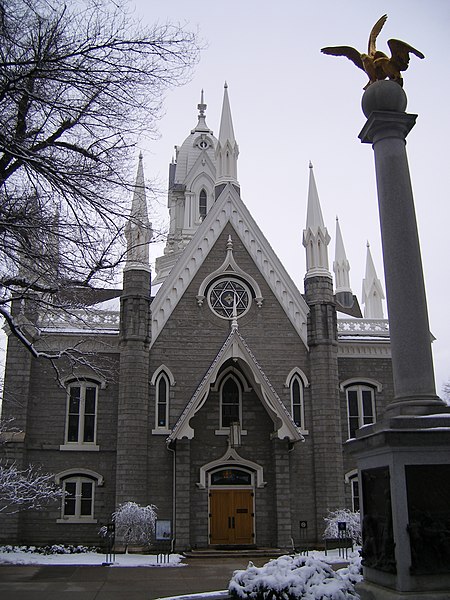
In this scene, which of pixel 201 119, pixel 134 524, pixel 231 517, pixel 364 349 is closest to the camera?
pixel 134 524

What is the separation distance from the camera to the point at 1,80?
10.6 metres

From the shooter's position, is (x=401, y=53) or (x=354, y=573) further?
(x=401, y=53)

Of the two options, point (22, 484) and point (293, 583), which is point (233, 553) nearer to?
point (22, 484)

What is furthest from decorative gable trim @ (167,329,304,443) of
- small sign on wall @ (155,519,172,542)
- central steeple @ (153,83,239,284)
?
central steeple @ (153,83,239,284)

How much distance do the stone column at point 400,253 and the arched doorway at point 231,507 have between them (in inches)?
643

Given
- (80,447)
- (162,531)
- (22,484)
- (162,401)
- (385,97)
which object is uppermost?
(385,97)

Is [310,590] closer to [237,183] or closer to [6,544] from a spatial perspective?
[6,544]

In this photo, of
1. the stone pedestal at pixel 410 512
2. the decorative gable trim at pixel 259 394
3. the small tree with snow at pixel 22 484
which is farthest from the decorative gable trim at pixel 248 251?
the stone pedestal at pixel 410 512

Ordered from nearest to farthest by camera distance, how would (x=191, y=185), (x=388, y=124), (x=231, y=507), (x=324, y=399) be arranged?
(x=388, y=124)
(x=231, y=507)
(x=324, y=399)
(x=191, y=185)

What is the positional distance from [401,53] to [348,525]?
58.3 ft

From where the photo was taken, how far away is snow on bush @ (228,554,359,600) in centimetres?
980

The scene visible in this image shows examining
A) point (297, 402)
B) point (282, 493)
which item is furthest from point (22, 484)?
point (297, 402)

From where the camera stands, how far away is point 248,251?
28.7 m

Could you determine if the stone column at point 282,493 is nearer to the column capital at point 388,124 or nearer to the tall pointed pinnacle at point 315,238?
the tall pointed pinnacle at point 315,238
